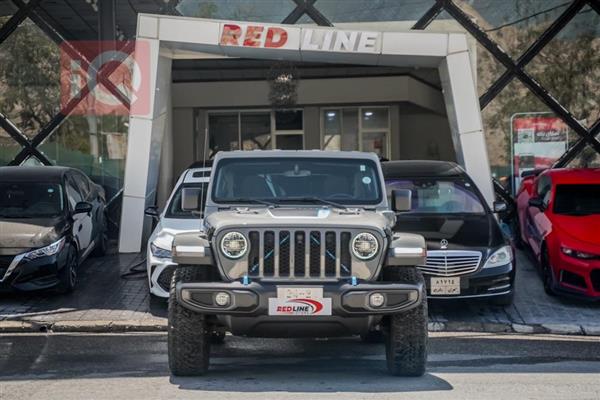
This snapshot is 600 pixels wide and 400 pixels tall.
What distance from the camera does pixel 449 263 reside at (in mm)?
10438

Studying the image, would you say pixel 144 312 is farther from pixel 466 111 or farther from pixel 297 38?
pixel 466 111

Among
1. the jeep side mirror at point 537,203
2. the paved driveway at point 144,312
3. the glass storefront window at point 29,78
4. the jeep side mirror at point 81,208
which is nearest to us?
the paved driveway at point 144,312

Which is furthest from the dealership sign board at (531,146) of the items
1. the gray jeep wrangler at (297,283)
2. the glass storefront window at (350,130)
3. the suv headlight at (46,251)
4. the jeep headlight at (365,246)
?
the jeep headlight at (365,246)

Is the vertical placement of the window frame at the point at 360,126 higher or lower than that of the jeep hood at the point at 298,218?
higher

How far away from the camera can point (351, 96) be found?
72.6 ft

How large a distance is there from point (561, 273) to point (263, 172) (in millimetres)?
4939

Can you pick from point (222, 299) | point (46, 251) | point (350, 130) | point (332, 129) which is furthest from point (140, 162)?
point (350, 130)

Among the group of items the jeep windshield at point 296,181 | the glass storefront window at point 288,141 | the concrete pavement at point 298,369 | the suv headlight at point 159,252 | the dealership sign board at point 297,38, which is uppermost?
the dealership sign board at point 297,38

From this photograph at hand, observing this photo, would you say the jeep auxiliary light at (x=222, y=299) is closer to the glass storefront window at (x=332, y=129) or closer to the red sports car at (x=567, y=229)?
the red sports car at (x=567, y=229)

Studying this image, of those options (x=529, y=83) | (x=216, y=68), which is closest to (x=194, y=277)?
(x=529, y=83)

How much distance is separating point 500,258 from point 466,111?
4.80 metres

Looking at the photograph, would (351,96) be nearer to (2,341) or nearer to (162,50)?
(162,50)

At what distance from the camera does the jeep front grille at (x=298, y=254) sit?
6895mm

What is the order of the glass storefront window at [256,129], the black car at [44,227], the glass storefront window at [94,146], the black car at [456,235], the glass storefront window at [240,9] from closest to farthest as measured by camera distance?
the black car at [456,235], the black car at [44,227], the glass storefront window at [240,9], the glass storefront window at [94,146], the glass storefront window at [256,129]
